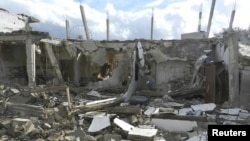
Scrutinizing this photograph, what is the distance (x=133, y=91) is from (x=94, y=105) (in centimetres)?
381

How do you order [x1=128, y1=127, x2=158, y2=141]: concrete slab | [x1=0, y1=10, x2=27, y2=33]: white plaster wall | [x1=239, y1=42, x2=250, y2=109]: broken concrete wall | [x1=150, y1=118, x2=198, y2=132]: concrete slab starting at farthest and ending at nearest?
1. [x1=0, y1=10, x2=27, y2=33]: white plaster wall
2. [x1=239, y1=42, x2=250, y2=109]: broken concrete wall
3. [x1=150, y1=118, x2=198, y2=132]: concrete slab
4. [x1=128, y1=127, x2=158, y2=141]: concrete slab

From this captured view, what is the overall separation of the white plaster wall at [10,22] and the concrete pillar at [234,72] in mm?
11226

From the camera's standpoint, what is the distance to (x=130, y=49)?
1493cm

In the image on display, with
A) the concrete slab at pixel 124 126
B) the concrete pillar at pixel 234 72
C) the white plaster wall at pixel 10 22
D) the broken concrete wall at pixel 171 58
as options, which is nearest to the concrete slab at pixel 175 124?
the concrete slab at pixel 124 126

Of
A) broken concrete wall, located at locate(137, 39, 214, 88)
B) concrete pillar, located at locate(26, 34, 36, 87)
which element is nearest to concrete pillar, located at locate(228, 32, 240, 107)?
broken concrete wall, located at locate(137, 39, 214, 88)

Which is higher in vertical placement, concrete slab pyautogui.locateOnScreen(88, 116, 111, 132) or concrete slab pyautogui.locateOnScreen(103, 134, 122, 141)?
concrete slab pyautogui.locateOnScreen(88, 116, 111, 132)

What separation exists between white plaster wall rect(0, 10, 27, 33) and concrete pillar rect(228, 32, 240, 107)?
36.8 feet

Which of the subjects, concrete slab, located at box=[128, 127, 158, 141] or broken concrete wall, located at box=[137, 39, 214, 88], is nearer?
concrete slab, located at box=[128, 127, 158, 141]

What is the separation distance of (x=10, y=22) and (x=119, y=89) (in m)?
7.40

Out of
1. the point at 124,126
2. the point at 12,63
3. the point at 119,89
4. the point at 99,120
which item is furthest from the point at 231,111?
the point at 12,63

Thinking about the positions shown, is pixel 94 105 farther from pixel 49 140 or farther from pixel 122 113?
pixel 49 140

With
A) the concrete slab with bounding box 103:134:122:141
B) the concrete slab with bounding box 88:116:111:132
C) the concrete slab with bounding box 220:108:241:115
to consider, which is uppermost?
the concrete slab with bounding box 220:108:241:115

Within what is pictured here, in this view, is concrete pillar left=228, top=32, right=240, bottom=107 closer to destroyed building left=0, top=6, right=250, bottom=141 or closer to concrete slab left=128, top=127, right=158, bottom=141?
destroyed building left=0, top=6, right=250, bottom=141

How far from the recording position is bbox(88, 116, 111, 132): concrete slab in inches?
293
